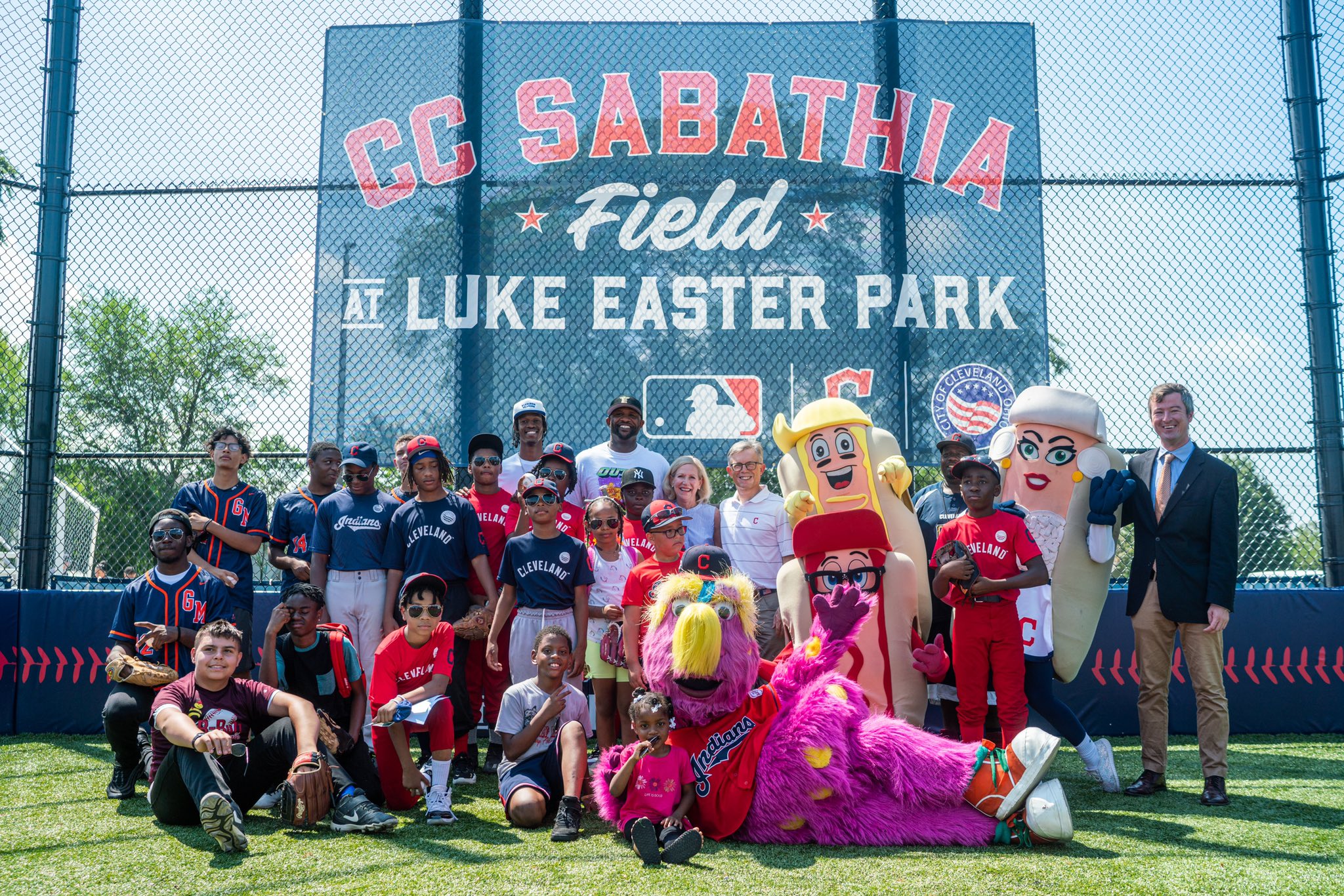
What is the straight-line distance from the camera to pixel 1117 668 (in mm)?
6172

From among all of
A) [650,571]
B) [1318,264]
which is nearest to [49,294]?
[650,571]

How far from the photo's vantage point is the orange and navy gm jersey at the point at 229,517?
17.1 ft

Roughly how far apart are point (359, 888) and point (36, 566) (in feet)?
15.0

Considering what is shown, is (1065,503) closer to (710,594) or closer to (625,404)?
(710,594)

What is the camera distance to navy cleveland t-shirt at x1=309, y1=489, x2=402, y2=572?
16.5 feet

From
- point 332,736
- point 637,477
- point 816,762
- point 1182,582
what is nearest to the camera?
point 816,762

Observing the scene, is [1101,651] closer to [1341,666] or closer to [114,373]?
[1341,666]

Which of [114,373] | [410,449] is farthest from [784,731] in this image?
[114,373]

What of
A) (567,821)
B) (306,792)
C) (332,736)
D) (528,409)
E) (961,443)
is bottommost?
(567,821)

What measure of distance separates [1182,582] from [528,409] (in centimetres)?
354

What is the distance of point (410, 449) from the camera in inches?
200

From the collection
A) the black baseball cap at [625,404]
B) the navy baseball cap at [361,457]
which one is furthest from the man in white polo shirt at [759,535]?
the navy baseball cap at [361,457]

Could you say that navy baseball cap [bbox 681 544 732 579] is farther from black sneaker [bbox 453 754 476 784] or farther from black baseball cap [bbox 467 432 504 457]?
black baseball cap [bbox 467 432 504 457]

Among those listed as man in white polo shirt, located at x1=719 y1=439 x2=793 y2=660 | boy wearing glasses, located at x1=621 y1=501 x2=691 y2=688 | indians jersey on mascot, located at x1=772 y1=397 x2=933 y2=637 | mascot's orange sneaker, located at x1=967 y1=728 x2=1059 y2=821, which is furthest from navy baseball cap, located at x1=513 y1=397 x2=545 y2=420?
mascot's orange sneaker, located at x1=967 y1=728 x2=1059 y2=821
